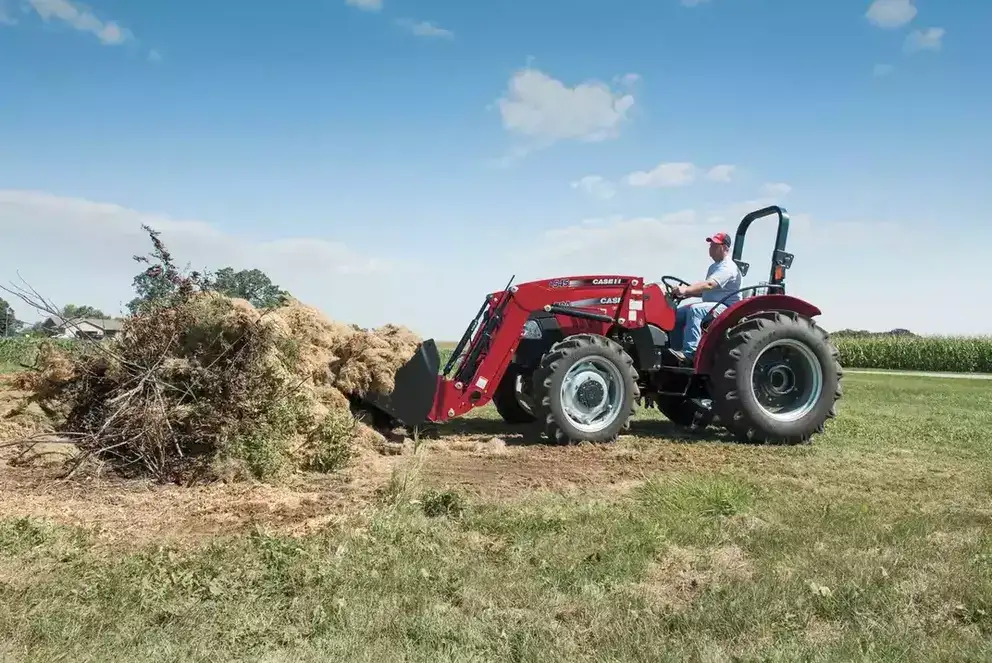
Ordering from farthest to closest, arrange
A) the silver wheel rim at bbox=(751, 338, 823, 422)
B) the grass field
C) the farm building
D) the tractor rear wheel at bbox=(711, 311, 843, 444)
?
the silver wheel rim at bbox=(751, 338, 823, 422)
the tractor rear wheel at bbox=(711, 311, 843, 444)
the farm building
the grass field

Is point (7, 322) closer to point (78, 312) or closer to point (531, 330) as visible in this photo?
point (78, 312)

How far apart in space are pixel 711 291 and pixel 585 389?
205 centimetres

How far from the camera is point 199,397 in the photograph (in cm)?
609

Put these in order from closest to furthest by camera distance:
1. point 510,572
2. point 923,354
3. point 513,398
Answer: point 510,572 → point 513,398 → point 923,354

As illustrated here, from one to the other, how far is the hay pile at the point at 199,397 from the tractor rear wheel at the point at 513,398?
2749mm

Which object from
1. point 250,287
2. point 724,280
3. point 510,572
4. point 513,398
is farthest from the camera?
point 513,398

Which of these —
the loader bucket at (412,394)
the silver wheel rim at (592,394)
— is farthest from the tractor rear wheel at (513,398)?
the loader bucket at (412,394)

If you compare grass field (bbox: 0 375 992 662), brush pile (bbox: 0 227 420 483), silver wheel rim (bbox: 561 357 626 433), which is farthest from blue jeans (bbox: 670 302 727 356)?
brush pile (bbox: 0 227 420 483)

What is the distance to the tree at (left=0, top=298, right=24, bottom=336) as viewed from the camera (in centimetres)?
641

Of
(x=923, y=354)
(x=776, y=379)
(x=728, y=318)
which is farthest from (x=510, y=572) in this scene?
(x=923, y=354)

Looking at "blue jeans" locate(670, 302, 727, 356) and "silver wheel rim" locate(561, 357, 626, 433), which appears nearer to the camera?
"silver wheel rim" locate(561, 357, 626, 433)

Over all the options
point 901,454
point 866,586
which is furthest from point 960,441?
point 866,586

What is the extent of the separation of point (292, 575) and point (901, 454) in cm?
645

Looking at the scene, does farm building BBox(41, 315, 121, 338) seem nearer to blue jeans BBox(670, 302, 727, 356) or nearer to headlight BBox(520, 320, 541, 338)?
headlight BBox(520, 320, 541, 338)
